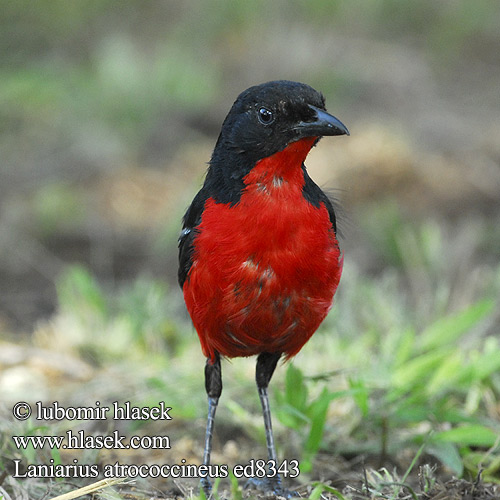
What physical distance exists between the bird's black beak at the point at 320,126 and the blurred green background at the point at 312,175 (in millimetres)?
941

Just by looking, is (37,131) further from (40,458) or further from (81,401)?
(40,458)

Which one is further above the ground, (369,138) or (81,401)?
(369,138)

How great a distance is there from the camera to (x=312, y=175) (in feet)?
23.7

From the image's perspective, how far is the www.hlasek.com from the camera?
3.14m

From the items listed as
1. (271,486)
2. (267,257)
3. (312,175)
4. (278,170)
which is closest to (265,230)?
(267,257)

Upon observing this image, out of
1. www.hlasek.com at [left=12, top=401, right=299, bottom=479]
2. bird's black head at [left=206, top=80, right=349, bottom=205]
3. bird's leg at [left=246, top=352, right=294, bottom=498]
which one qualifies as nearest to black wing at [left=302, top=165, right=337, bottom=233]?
bird's black head at [left=206, top=80, right=349, bottom=205]

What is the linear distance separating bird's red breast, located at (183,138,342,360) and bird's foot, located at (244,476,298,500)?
63cm

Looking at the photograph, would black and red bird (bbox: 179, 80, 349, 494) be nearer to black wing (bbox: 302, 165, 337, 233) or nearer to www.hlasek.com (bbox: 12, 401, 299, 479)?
black wing (bbox: 302, 165, 337, 233)

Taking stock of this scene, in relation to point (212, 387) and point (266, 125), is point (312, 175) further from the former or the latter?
point (266, 125)

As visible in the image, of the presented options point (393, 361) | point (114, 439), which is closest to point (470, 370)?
point (393, 361)

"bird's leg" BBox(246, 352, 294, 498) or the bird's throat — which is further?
"bird's leg" BBox(246, 352, 294, 498)

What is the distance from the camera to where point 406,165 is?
7.31 metres

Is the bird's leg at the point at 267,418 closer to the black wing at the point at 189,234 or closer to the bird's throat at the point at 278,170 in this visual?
the black wing at the point at 189,234

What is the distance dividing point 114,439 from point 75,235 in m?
3.27
